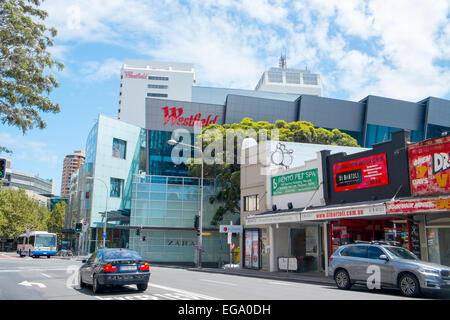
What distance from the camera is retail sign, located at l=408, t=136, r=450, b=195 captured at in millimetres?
16797

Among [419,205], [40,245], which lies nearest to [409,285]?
[419,205]

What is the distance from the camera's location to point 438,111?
205 ft

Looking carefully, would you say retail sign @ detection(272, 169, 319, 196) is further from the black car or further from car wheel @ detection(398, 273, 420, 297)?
the black car

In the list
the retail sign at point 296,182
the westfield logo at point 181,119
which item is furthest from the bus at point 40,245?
the retail sign at point 296,182

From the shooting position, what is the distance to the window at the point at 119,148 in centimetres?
6084

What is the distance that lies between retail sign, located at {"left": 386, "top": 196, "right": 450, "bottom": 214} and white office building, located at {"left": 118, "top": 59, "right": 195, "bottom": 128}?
333ft

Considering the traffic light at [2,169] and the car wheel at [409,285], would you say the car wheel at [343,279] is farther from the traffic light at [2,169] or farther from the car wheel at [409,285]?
the traffic light at [2,169]

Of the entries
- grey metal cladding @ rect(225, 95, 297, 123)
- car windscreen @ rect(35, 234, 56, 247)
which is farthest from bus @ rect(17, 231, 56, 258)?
grey metal cladding @ rect(225, 95, 297, 123)

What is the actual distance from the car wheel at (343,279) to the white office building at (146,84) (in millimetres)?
102883

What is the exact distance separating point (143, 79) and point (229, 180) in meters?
87.2

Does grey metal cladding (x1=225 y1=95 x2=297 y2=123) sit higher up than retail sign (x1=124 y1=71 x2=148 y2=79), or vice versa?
retail sign (x1=124 y1=71 x2=148 y2=79)

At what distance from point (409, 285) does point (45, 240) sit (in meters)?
44.4

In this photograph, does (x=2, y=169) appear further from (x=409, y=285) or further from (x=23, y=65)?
(x=409, y=285)
